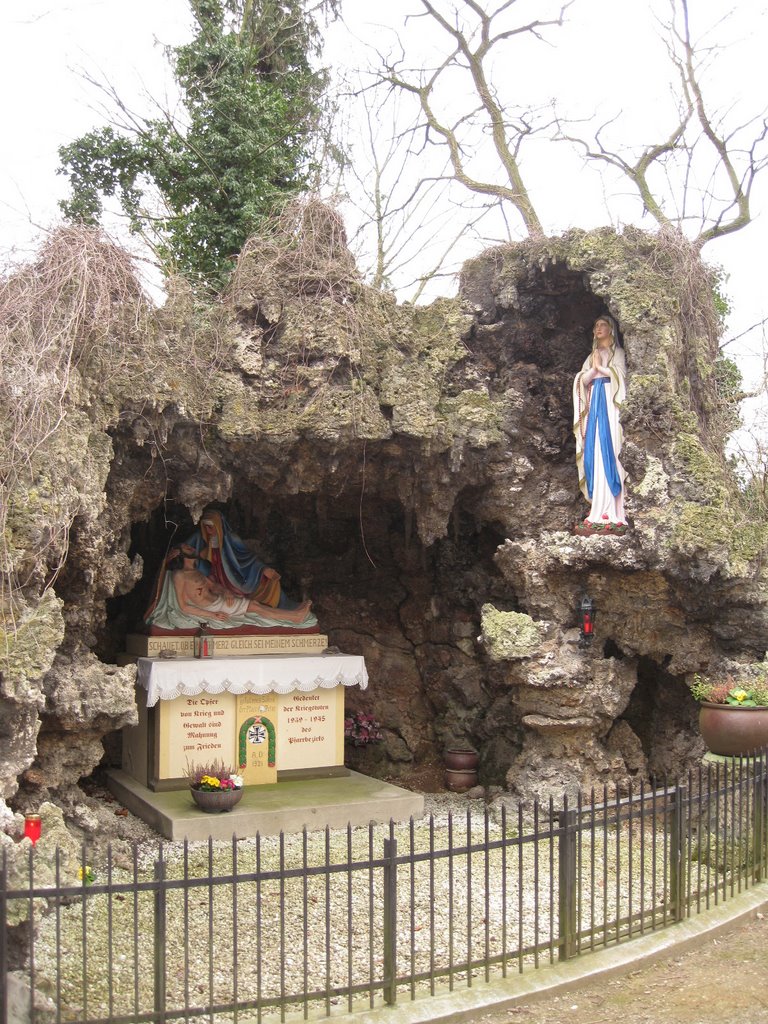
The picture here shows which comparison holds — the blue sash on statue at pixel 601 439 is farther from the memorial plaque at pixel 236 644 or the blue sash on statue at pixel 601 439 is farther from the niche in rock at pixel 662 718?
the memorial plaque at pixel 236 644

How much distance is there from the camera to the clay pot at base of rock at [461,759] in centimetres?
1095

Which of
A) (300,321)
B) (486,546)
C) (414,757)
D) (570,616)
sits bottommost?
(414,757)

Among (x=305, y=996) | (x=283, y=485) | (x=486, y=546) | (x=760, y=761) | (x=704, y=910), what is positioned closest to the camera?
(x=305, y=996)

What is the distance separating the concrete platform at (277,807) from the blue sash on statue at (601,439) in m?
3.85

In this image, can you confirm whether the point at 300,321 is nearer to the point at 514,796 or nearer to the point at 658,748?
the point at 514,796

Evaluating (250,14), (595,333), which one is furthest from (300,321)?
(250,14)

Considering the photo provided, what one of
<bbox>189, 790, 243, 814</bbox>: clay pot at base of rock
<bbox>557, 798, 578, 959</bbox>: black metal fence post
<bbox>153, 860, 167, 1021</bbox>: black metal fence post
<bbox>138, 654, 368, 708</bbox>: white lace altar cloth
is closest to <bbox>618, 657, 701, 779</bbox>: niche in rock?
<bbox>138, 654, 368, 708</bbox>: white lace altar cloth

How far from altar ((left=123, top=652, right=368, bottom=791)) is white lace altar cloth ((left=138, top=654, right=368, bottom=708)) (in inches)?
0.4

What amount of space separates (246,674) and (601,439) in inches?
180

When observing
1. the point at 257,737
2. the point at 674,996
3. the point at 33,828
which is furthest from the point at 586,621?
the point at 33,828

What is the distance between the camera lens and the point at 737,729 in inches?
325

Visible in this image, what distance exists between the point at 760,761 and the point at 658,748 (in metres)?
2.97

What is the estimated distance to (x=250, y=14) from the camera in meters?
14.6

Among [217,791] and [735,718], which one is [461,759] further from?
Result: [735,718]
